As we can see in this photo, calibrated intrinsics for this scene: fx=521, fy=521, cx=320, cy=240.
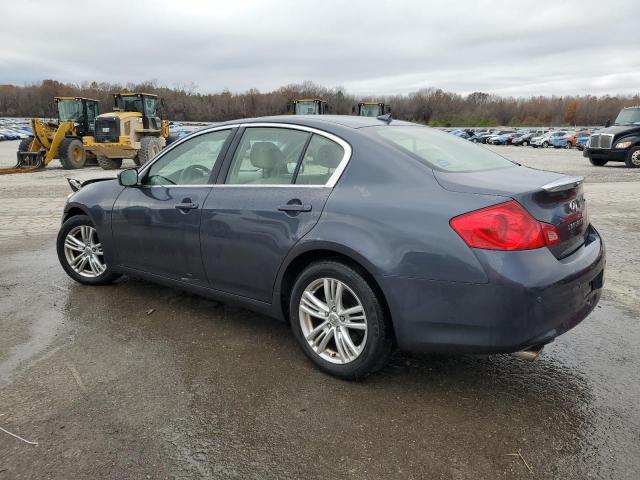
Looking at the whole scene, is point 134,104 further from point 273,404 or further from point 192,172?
point 273,404

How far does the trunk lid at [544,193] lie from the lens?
2.79m

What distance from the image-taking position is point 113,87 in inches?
3969

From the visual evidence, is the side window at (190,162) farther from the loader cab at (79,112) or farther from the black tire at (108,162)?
the loader cab at (79,112)

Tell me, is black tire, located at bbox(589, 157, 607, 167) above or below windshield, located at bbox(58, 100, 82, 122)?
below

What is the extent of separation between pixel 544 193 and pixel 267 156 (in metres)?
1.83

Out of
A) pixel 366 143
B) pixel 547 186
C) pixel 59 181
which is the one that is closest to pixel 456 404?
pixel 547 186

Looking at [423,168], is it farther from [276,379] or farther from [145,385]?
[145,385]

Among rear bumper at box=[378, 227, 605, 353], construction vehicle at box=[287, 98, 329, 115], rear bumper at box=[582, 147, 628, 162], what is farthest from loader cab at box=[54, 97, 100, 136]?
rear bumper at box=[378, 227, 605, 353]

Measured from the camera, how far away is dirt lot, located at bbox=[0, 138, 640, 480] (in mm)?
2457

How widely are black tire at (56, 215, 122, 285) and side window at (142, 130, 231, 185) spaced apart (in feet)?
3.30

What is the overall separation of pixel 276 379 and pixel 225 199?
1309mm

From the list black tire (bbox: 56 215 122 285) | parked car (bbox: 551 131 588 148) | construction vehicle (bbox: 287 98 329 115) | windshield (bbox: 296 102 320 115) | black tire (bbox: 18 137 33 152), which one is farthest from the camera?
parked car (bbox: 551 131 588 148)

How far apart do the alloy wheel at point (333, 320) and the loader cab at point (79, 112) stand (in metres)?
20.0

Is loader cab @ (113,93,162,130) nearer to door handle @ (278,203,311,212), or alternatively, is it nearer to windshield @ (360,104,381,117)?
windshield @ (360,104,381,117)
